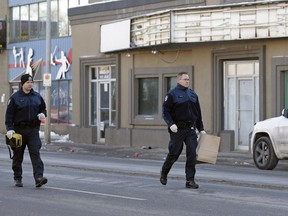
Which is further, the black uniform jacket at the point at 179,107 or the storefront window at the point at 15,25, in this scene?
the storefront window at the point at 15,25

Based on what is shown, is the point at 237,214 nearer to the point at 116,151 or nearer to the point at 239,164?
the point at 239,164

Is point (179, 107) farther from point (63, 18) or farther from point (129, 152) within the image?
point (63, 18)

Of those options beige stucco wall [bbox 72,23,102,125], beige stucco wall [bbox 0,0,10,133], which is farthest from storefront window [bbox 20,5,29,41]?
beige stucco wall [bbox 72,23,102,125]

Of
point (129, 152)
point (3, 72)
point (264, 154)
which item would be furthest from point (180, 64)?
point (3, 72)

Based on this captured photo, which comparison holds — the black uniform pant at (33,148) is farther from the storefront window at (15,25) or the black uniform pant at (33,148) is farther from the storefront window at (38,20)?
the storefront window at (15,25)

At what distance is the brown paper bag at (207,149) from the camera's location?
528 inches

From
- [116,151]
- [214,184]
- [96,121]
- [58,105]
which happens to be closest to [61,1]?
[58,105]

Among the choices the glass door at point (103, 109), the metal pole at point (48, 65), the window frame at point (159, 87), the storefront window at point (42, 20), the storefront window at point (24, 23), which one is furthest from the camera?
the storefront window at point (24, 23)

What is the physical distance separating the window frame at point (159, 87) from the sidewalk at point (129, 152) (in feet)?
3.31

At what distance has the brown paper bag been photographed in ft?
44.0

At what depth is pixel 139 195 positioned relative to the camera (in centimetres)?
1221

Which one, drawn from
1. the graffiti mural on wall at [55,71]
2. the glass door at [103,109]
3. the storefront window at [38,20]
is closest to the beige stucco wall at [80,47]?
the glass door at [103,109]

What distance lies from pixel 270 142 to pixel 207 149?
489 centimetres

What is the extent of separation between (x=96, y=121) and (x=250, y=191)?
18089mm
